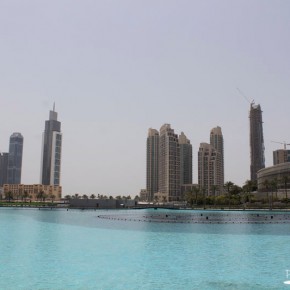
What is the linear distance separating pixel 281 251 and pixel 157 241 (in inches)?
664

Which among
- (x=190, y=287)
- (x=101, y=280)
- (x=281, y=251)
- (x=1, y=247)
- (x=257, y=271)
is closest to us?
(x=190, y=287)

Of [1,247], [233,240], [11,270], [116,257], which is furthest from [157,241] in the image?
[11,270]

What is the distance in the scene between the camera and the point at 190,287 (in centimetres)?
2609

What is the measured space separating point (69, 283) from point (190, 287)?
29.0ft

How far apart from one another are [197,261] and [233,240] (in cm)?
1848

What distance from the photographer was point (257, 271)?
31391 millimetres

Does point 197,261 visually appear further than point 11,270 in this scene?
Yes

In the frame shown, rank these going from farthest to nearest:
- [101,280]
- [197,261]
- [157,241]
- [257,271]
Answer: [157,241] → [197,261] → [257,271] → [101,280]

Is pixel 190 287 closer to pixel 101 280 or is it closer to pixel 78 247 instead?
pixel 101 280

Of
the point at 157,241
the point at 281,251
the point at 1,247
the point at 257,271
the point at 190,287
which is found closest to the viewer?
the point at 190,287

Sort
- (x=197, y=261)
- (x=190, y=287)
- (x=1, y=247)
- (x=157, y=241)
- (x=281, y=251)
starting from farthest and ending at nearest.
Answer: (x=157, y=241) → (x=1, y=247) → (x=281, y=251) → (x=197, y=261) → (x=190, y=287)

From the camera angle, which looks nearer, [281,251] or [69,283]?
[69,283]

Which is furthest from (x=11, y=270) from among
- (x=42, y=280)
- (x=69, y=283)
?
(x=69, y=283)

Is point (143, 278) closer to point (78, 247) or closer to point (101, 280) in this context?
point (101, 280)
